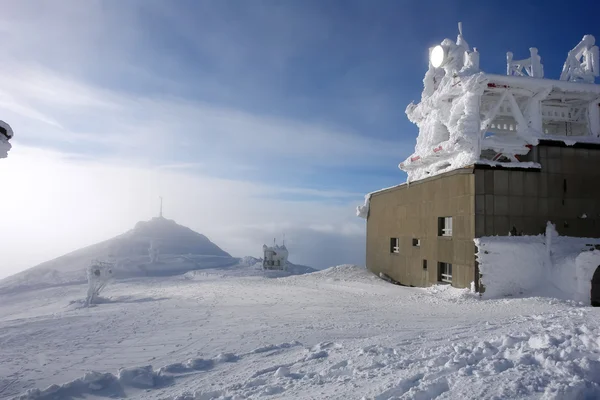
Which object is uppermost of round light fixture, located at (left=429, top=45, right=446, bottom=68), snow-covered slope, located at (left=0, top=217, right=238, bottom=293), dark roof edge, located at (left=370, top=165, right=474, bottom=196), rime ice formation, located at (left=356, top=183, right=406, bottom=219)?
round light fixture, located at (left=429, top=45, right=446, bottom=68)

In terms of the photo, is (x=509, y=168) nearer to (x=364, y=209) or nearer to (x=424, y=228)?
(x=424, y=228)

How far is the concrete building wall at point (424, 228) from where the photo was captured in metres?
16.0

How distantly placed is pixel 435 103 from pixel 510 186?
300 inches

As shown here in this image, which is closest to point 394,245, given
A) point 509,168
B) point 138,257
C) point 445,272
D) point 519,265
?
point 445,272

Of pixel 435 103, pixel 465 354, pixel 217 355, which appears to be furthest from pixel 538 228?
pixel 217 355

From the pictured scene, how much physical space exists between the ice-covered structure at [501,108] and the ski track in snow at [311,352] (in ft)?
23.5

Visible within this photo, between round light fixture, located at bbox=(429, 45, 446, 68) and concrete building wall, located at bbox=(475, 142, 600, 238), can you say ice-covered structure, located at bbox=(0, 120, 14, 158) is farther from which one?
round light fixture, located at bbox=(429, 45, 446, 68)

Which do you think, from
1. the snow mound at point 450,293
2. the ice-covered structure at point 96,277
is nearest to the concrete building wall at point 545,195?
the snow mound at point 450,293

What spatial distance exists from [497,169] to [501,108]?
6255 mm

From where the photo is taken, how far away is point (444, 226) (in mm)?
18234

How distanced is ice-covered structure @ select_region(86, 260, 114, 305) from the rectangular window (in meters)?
16.6

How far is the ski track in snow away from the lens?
5.59m

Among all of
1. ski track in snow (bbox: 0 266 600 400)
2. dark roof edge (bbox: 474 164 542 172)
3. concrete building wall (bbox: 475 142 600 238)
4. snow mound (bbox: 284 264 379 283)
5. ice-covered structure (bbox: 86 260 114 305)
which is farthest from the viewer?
snow mound (bbox: 284 264 379 283)

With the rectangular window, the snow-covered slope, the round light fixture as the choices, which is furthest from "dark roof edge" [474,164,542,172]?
the snow-covered slope
